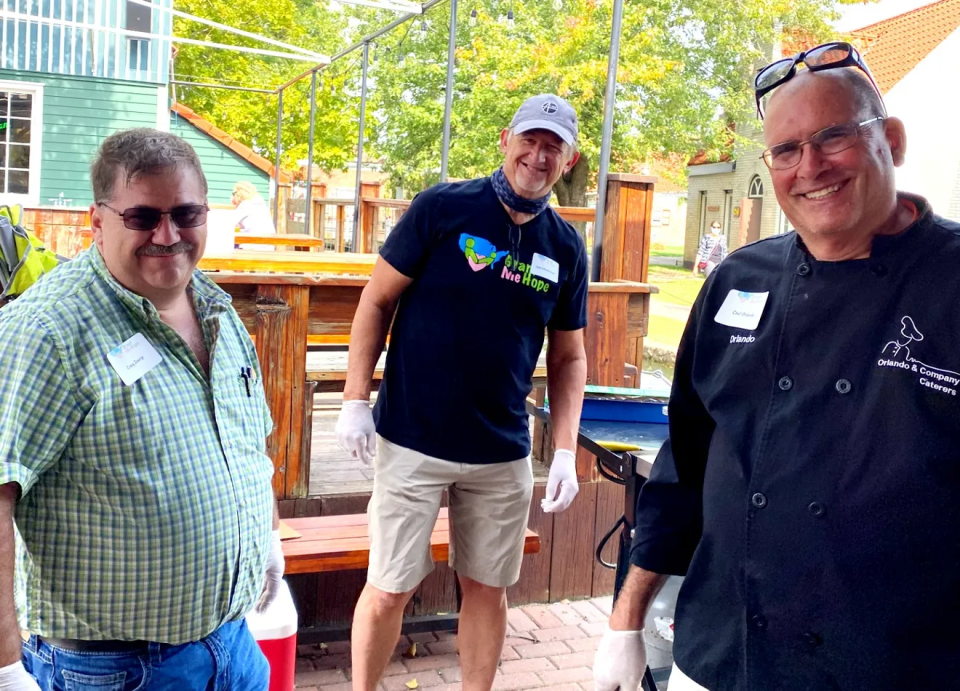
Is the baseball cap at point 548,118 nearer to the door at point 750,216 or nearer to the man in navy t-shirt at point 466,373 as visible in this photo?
the man in navy t-shirt at point 466,373

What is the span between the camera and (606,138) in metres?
4.66

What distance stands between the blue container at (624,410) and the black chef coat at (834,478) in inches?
62.5

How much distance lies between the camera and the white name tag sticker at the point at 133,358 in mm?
1765

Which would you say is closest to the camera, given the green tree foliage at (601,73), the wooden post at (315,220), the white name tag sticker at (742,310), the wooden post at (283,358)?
the white name tag sticker at (742,310)

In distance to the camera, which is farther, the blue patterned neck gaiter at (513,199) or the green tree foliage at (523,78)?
the green tree foliage at (523,78)

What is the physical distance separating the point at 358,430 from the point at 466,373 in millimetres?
443

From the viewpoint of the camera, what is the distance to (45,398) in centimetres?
164

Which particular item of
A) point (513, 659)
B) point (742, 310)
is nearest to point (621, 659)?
point (742, 310)

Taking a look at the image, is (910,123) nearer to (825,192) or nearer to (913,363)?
(825,192)

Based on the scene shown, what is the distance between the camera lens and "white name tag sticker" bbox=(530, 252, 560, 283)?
3.09m

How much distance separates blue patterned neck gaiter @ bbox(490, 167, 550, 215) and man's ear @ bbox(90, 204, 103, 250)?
145cm

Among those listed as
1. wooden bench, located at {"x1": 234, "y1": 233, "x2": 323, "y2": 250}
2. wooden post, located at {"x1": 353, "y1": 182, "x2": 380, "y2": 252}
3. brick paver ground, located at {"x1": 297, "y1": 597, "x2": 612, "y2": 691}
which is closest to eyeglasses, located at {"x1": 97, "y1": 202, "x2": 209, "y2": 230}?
brick paver ground, located at {"x1": 297, "y1": 597, "x2": 612, "y2": 691}

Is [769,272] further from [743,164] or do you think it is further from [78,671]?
[743,164]

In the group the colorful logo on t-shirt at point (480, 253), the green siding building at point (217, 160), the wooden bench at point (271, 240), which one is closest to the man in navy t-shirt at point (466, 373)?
the colorful logo on t-shirt at point (480, 253)
